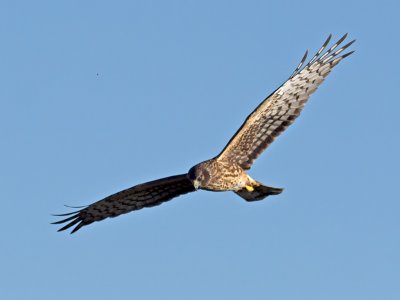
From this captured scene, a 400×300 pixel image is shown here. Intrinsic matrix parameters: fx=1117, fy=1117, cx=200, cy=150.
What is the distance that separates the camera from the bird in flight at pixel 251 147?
51.5ft

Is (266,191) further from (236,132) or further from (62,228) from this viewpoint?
(62,228)

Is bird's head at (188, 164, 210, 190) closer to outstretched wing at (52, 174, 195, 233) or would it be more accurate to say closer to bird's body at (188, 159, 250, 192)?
bird's body at (188, 159, 250, 192)

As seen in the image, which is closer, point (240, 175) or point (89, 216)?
point (240, 175)

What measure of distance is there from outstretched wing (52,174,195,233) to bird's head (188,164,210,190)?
0.90 m

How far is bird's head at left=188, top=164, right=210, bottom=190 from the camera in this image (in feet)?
50.6

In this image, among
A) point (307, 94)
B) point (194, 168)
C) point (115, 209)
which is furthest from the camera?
point (115, 209)

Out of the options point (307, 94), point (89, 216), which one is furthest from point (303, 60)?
point (89, 216)

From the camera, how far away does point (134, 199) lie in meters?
17.4

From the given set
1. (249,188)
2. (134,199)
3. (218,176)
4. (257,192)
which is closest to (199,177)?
(218,176)

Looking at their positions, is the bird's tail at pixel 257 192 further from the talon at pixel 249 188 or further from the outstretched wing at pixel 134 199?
the outstretched wing at pixel 134 199

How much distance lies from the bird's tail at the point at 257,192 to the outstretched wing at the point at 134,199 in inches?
35.9

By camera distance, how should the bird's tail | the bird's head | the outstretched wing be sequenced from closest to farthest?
1. the bird's head
2. the bird's tail
3. the outstretched wing

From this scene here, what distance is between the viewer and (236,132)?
1594 centimetres

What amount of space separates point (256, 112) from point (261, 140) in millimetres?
556
